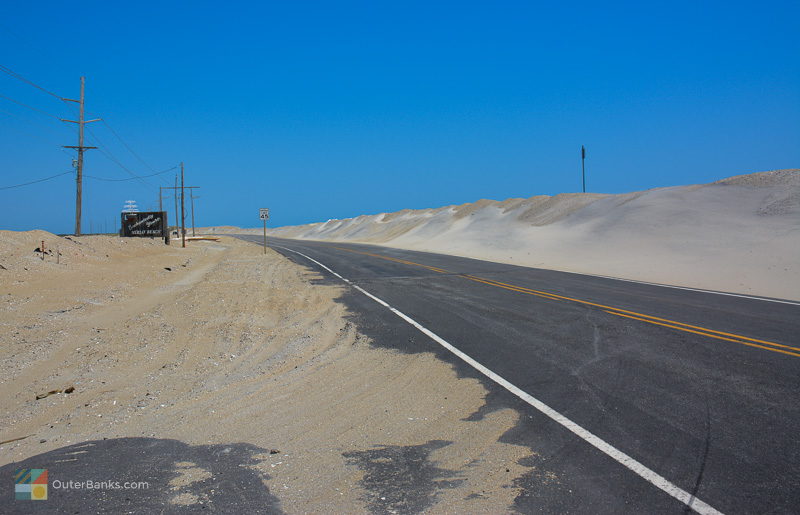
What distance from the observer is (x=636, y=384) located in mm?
6266

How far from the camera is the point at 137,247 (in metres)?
35.1

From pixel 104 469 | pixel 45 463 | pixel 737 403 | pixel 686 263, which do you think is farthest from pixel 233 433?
pixel 686 263

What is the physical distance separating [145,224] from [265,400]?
46.7 m

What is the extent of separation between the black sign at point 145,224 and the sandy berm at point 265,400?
119 feet

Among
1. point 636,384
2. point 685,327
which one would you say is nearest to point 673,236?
point 685,327

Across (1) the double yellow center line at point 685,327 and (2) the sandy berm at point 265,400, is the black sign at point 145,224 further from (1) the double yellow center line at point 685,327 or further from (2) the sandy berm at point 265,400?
(1) the double yellow center line at point 685,327

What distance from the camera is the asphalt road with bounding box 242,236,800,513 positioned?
3.83 metres

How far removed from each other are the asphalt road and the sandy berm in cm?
40

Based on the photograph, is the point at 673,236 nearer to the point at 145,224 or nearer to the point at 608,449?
the point at 608,449

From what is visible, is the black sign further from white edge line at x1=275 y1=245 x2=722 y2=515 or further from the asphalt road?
white edge line at x1=275 y1=245 x2=722 y2=515

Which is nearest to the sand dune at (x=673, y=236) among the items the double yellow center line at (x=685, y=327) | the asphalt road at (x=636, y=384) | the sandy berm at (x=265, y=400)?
the double yellow center line at (x=685, y=327)

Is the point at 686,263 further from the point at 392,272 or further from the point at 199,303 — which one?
the point at 199,303

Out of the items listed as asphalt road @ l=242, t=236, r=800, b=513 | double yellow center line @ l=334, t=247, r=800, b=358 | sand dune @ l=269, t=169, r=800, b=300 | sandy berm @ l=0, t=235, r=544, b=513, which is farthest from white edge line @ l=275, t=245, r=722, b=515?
sand dune @ l=269, t=169, r=800, b=300

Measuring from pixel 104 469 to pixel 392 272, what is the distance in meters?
18.2
